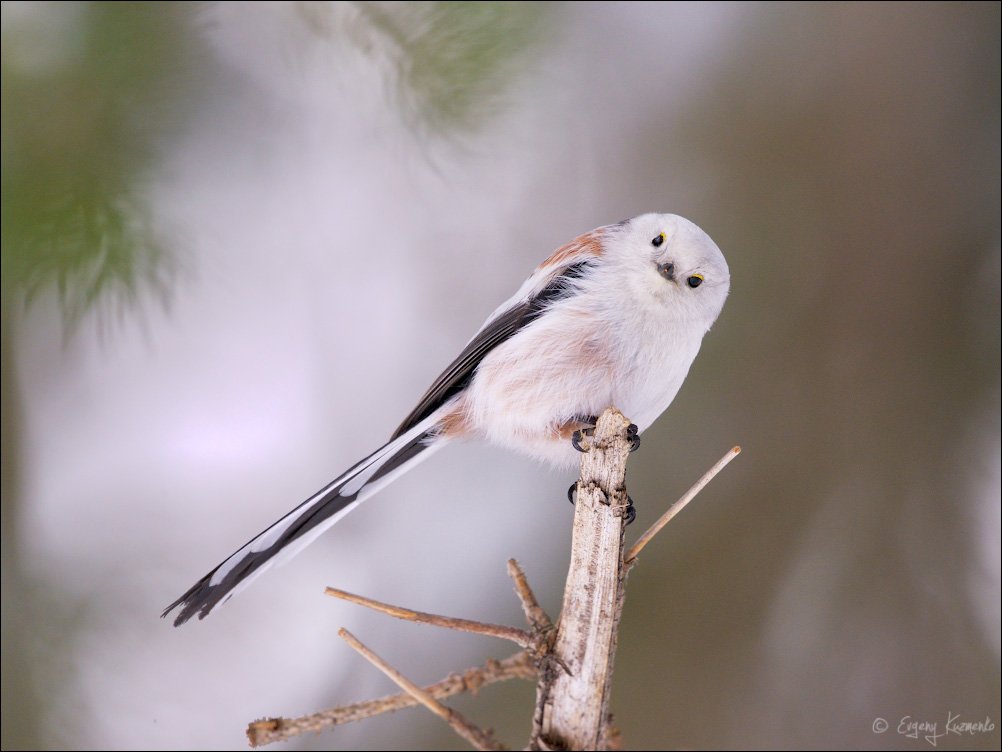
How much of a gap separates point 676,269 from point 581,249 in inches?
5.9

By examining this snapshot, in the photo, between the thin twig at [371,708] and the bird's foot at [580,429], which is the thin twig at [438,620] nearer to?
the thin twig at [371,708]

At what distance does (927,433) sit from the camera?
114cm

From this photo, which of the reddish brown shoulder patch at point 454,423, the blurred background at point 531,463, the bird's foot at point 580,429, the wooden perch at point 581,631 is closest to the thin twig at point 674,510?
the wooden perch at point 581,631

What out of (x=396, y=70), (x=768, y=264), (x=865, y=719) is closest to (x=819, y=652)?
(x=865, y=719)

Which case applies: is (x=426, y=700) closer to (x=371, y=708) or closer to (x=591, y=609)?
(x=371, y=708)

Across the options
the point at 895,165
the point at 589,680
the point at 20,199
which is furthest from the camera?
the point at 895,165

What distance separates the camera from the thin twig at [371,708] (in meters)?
0.60

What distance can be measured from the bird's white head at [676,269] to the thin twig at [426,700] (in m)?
0.41

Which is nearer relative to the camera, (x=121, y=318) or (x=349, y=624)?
(x=121, y=318)

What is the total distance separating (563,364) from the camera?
2.43ft

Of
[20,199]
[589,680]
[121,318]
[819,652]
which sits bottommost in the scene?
[819,652]

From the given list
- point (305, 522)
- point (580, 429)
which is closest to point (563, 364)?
point (580, 429)

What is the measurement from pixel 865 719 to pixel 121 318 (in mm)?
1302

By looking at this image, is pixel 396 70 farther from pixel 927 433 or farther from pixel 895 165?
pixel 927 433
